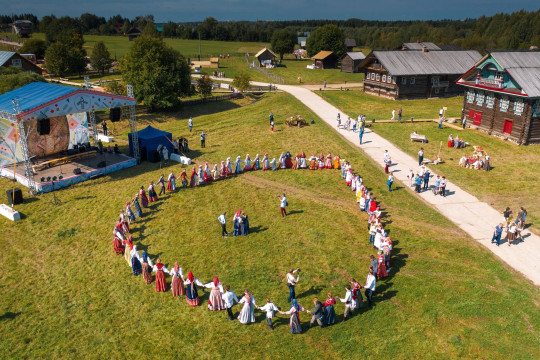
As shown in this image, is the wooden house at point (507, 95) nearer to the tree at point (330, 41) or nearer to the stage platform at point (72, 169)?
the stage platform at point (72, 169)

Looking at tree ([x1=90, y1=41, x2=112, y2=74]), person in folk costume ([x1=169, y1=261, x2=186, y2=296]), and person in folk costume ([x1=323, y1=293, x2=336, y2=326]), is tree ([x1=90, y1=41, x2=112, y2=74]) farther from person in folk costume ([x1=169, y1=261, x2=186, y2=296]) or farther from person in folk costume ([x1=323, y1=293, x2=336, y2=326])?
person in folk costume ([x1=323, y1=293, x2=336, y2=326])

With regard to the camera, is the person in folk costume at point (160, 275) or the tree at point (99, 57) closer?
the person in folk costume at point (160, 275)

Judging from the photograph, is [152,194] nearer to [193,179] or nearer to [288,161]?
[193,179]

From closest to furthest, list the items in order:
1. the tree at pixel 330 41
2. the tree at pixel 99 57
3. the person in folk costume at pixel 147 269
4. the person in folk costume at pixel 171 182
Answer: the person in folk costume at pixel 147 269 → the person in folk costume at pixel 171 182 → the tree at pixel 99 57 → the tree at pixel 330 41

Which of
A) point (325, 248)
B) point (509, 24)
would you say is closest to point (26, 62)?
point (325, 248)

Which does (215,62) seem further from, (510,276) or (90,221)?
(510,276)

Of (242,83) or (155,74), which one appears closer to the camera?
(155,74)

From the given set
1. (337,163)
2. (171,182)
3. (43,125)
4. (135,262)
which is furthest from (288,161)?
(43,125)

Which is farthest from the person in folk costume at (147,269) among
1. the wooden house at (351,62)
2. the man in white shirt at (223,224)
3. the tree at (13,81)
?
the wooden house at (351,62)
